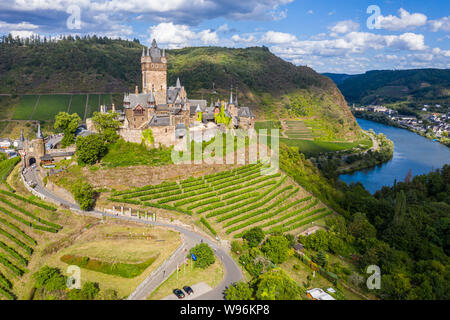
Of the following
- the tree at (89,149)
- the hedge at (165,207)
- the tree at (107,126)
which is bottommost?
the hedge at (165,207)

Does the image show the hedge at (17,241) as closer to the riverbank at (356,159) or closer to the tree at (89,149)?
the tree at (89,149)

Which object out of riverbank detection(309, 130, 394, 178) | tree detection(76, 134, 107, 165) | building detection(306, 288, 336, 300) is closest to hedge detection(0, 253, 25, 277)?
tree detection(76, 134, 107, 165)

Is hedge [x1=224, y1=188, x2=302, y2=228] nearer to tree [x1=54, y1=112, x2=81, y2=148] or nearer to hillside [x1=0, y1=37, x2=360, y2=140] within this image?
tree [x1=54, y1=112, x2=81, y2=148]

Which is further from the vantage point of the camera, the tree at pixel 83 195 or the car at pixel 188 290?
the tree at pixel 83 195

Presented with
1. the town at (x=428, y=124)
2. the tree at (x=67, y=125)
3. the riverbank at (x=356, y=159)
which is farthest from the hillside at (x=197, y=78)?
the tree at (x=67, y=125)

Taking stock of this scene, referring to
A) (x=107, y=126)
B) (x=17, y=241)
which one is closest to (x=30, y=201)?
(x=17, y=241)

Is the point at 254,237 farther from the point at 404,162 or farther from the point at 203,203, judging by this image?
the point at 404,162
